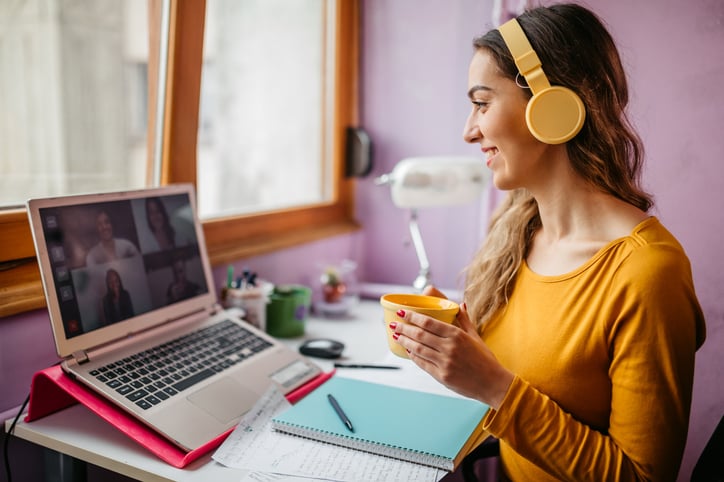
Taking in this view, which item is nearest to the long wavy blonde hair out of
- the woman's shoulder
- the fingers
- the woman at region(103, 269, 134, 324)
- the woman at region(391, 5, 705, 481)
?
the woman at region(391, 5, 705, 481)

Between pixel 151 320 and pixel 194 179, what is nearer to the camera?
pixel 151 320

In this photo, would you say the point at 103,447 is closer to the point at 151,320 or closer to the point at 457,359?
the point at 151,320

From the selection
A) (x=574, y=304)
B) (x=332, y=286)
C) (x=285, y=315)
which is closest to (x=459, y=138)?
(x=332, y=286)

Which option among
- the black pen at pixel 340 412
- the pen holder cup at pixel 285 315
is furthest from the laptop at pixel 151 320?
the pen holder cup at pixel 285 315

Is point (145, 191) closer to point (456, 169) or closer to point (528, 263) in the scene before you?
point (528, 263)

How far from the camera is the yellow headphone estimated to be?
913mm

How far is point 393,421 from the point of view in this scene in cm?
98

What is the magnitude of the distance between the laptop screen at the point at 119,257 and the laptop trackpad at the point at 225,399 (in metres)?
0.21

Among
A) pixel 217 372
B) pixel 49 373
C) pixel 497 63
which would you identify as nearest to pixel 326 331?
pixel 217 372

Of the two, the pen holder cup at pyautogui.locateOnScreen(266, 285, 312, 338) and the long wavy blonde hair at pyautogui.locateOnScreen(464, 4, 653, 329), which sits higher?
the long wavy blonde hair at pyautogui.locateOnScreen(464, 4, 653, 329)

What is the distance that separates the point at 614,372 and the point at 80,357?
87cm

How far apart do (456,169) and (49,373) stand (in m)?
1.17

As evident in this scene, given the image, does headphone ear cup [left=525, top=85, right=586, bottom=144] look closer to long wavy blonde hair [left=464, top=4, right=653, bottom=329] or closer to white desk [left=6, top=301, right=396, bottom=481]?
long wavy blonde hair [left=464, top=4, right=653, bottom=329]

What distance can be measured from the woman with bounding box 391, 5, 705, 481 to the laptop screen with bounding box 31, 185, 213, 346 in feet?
1.77
